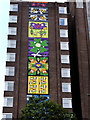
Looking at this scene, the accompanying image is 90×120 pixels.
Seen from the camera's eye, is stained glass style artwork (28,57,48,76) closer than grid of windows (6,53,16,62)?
Yes

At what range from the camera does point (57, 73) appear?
47.0 metres

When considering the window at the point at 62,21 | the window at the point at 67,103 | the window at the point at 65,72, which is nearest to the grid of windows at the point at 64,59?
the window at the point at 65,72

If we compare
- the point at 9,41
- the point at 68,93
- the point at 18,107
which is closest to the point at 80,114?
Answer: the point at 68,93

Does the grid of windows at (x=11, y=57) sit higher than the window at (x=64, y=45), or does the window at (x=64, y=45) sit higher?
the window at (x=64, y=45)

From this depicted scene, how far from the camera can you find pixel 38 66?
1871 inches

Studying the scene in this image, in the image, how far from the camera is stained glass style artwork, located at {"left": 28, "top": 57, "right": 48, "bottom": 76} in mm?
47031

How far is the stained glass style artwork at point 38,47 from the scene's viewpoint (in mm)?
48625

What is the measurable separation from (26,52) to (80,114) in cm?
1579

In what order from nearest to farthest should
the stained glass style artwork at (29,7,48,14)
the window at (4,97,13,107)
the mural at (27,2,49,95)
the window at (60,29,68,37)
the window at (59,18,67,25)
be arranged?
1. the window at (4,97,13,107)
2. the mural at (27,2,49,95)
3. the window at (60,29,68,37)
4. the window at (59,18,67,25)
5. the stained glass style artwork at (29,7,48,14)

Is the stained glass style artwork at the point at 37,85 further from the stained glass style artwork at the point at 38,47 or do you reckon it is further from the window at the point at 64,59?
the window at the point at 64,59

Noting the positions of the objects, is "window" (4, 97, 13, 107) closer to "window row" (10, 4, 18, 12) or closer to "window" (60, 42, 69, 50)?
"window" (60, 42, 69, 50)

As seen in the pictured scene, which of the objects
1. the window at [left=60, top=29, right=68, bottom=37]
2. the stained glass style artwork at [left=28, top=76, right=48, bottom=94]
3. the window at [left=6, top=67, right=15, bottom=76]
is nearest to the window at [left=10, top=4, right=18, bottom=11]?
the window at [left=60, top=29, right=68, bottom=37]

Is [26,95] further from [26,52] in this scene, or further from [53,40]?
[53,40]

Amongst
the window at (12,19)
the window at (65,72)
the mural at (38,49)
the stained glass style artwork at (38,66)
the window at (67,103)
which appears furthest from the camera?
the window at (12,19)
